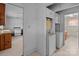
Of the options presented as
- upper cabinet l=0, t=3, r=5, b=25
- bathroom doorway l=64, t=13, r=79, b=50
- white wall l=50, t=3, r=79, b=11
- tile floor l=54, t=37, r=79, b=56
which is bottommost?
tile floor l=54, t=37, r=79, b=56

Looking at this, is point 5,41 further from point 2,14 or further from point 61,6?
point 61,6

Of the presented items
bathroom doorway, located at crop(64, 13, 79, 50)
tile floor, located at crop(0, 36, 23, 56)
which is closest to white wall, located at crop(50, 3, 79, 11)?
bathroom doorway, located at crop(64, 13, 79, 50)

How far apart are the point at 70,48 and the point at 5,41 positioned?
3.48 feet

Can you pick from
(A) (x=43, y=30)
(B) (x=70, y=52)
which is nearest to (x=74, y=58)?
(B) (x=70, y=52)

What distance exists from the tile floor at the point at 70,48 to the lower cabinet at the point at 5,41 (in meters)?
0.78

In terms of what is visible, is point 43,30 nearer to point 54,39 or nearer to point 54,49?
point 54,39

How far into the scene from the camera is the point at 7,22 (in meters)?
1.30

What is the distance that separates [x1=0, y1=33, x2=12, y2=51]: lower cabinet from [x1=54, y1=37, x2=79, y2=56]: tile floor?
2.54 feet

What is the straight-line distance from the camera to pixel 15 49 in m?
1.35

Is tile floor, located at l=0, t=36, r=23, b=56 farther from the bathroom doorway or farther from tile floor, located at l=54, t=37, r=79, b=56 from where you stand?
the bathroom doorway

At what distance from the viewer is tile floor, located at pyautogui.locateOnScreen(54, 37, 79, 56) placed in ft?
4.49

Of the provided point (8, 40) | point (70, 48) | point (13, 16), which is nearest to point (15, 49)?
point (8, 40)

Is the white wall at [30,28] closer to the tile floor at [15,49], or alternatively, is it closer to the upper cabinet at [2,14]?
the tile floor at [15,49]

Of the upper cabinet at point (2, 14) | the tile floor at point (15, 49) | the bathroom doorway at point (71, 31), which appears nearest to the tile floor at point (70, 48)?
the bathroom doorway at point (71, 31)
